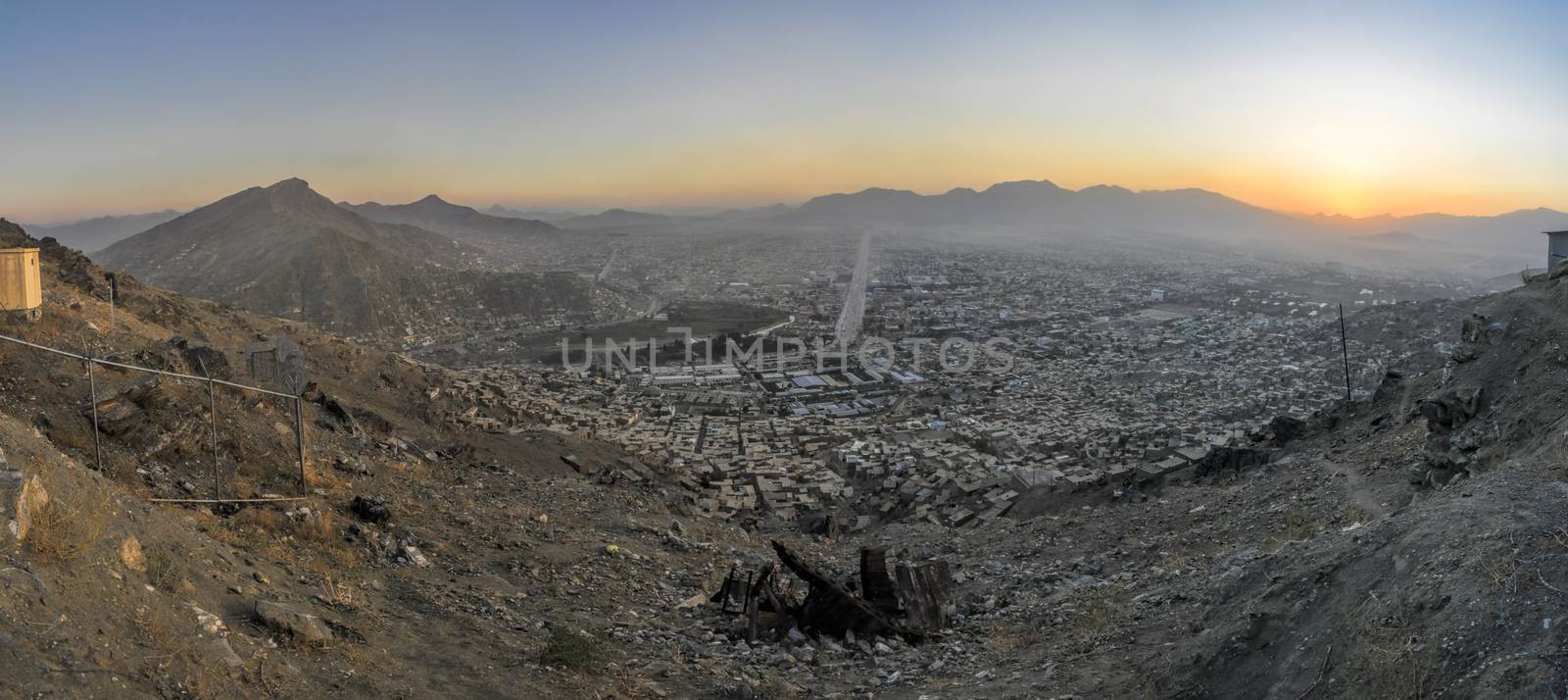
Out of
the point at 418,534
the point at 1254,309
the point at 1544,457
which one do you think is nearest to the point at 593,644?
the point at 418,534

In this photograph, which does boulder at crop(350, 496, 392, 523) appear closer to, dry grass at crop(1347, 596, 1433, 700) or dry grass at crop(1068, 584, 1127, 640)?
dry grass at crop(1068, 584, 1127, 640)

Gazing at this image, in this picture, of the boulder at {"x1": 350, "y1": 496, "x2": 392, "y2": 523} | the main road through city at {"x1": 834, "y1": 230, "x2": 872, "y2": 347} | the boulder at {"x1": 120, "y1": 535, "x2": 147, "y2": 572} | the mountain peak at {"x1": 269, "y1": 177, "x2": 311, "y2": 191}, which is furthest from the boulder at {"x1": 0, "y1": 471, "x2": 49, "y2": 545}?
the mountain peak at {"x1": 269, "y1": 177, "x2": 311, "y2": 191}

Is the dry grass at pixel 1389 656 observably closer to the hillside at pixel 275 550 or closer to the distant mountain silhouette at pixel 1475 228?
the hillside at pixel 275 550

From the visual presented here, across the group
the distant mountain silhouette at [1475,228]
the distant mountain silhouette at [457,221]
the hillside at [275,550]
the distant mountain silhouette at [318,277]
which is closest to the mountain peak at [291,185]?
the distant mountain silhouette at [318,277]

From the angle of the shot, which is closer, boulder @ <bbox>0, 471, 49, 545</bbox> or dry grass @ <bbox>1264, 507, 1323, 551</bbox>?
boulder @ <bbox>0, 471, 49, 545</bbox>

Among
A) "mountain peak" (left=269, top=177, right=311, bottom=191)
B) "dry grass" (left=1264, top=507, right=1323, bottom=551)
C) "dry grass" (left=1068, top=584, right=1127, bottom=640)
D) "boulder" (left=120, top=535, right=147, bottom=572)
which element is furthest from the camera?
"mountain peak" (left=269, top=177, right=311, bottom=191)

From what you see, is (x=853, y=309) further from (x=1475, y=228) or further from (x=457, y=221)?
(x=1475, y=228)
